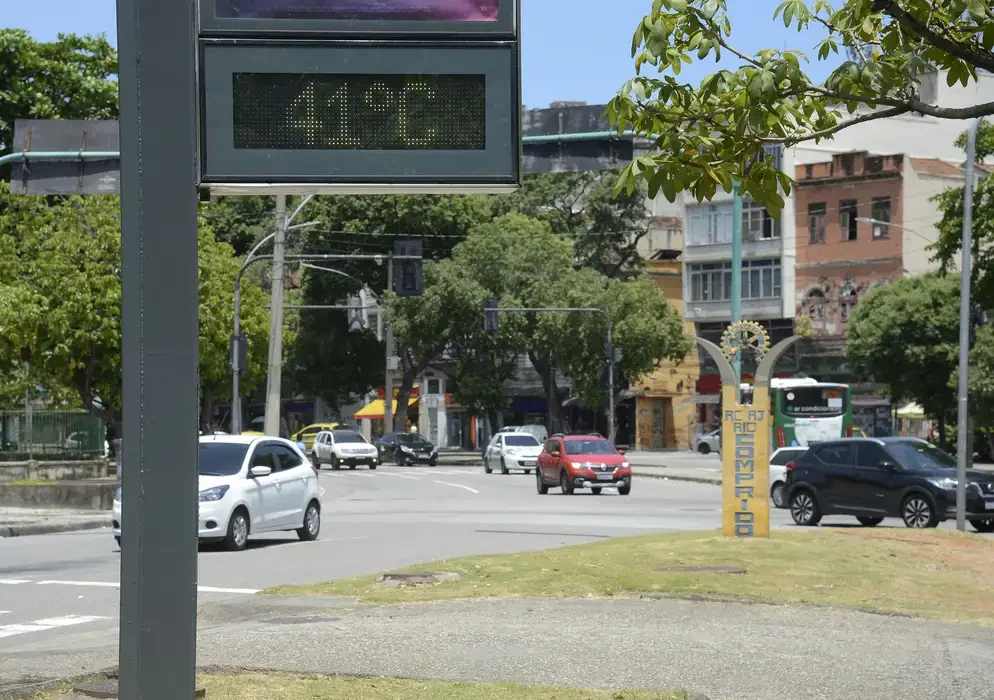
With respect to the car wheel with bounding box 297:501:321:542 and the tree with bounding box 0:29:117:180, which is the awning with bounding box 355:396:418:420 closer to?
the tree with bounding box 0:29:117:180

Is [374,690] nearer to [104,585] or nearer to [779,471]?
[104,585]

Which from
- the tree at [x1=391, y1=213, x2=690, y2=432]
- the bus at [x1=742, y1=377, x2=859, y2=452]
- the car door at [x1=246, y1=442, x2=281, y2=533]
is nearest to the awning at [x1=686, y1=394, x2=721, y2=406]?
the tree at [x1=391, y1=213, x2=690, y2=432]

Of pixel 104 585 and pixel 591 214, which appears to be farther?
pixel 591 214

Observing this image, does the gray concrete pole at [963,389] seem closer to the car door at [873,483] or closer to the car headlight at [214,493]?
the car door at [873,483]

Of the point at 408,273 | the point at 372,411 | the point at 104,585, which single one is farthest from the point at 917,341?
the point at 104,585

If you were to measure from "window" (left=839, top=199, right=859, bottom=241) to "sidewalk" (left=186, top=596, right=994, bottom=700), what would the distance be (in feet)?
196

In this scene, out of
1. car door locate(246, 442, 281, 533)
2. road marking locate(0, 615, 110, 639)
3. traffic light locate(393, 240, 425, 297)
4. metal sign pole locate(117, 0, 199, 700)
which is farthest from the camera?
traffic light locate(393, 240, 425, 297)

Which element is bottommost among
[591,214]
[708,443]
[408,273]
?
[708,443]

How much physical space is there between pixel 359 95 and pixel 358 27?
0.25m

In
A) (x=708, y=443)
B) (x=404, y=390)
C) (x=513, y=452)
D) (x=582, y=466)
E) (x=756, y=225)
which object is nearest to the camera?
(x=582, y=466)

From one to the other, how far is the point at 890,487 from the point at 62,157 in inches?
576

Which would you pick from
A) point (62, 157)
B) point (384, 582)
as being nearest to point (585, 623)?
point (384, 582)

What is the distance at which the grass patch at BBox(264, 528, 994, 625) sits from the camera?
13.9 metres

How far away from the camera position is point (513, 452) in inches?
2260
